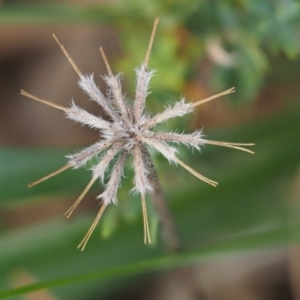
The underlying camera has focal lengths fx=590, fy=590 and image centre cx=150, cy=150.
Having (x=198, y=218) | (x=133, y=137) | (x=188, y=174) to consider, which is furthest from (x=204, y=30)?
(x=133, y=137)

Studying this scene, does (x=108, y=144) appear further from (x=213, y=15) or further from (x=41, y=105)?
(x=41, y=105)

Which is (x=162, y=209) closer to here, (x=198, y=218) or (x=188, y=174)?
(x=188, y=174)

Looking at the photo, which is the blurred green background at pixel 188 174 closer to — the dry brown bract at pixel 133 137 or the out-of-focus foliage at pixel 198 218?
the out-of-focus foliage at pixel 198 218

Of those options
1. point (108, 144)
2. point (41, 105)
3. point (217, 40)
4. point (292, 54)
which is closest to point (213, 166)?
point (217, 40)

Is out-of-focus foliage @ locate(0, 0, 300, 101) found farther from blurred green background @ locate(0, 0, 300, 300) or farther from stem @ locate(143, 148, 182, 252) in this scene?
stem @ locate(143, 148, 182, 252)

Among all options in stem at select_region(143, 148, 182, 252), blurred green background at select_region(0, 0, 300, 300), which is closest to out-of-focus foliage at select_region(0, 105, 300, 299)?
blurred green background at select_region(0, 0, 300, 300)

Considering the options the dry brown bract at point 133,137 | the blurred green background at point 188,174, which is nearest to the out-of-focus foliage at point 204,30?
the blurred green background at point 188,174
